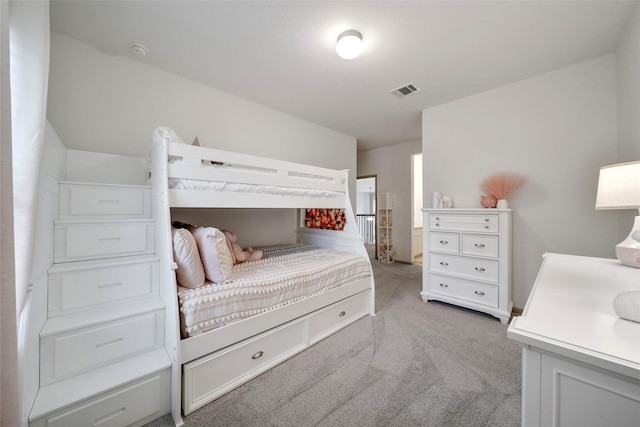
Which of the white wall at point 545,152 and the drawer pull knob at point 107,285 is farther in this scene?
the white wall at point 545,152

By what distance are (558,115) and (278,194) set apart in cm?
277

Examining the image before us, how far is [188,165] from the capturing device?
4.92 ft

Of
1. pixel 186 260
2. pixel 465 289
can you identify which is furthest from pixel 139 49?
pixel 465 289

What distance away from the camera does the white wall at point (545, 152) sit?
2066mm

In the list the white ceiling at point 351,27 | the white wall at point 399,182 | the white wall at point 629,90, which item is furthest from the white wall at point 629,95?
the white wall at point 399,182

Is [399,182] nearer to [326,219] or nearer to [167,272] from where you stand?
[326,219]

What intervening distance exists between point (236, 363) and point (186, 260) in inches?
28.1

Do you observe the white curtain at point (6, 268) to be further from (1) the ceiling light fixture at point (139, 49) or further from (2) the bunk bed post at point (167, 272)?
(1) the ceiling light fixture at point (139, 49)

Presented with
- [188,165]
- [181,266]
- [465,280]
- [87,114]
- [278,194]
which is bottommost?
[465,280]

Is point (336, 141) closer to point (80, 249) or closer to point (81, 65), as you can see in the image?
point (81, 65)

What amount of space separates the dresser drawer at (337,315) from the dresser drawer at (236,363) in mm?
117

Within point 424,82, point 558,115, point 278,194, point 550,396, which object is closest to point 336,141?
point 424,82

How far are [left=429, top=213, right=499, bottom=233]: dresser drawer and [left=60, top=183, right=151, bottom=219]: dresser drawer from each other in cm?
278

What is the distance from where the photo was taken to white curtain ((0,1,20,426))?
→ 521mm
